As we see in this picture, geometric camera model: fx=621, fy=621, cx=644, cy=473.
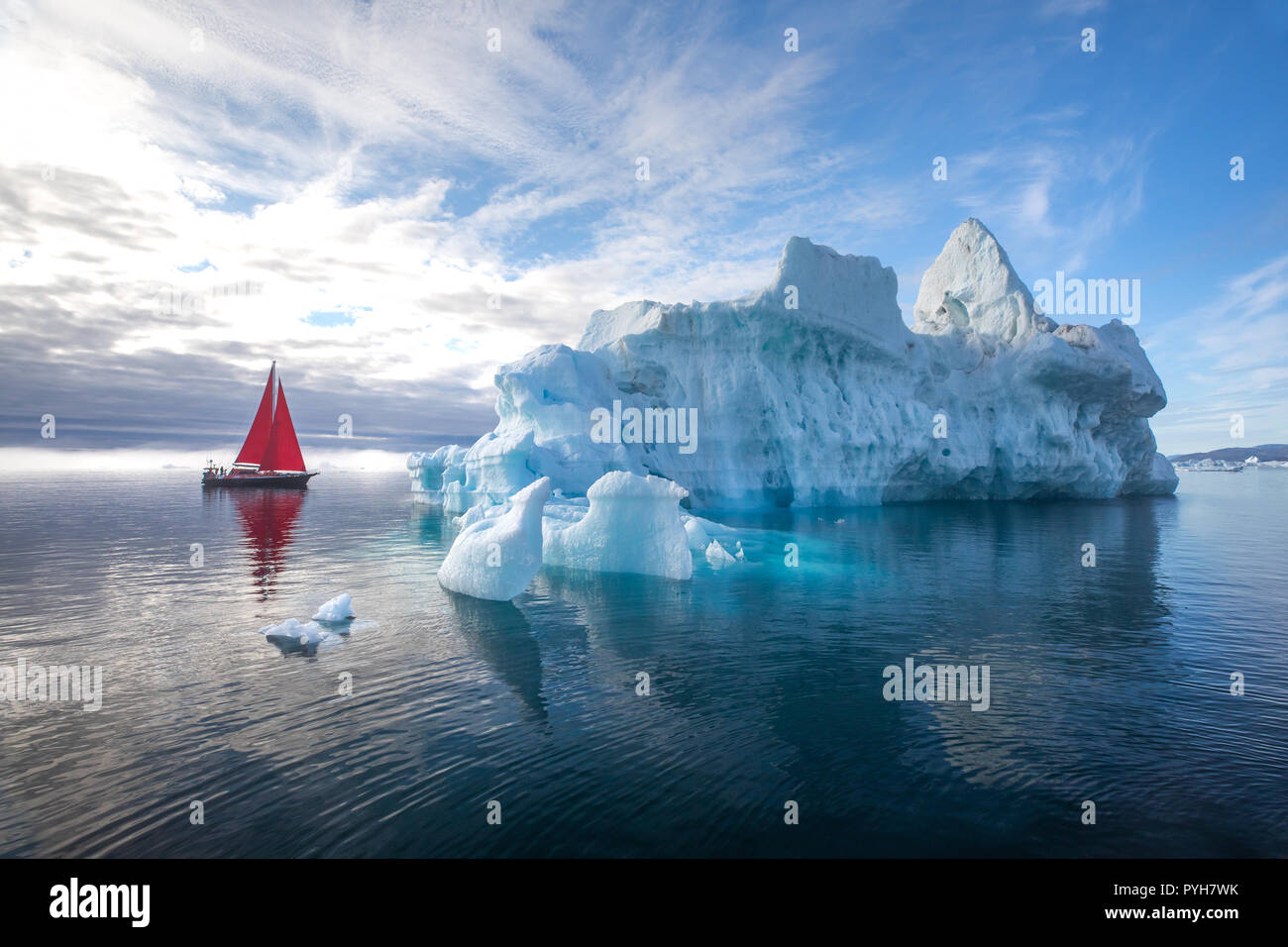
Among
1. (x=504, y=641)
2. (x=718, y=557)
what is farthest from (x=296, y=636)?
(x=718, y=557)

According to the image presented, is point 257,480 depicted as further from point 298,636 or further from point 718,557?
point 298,636

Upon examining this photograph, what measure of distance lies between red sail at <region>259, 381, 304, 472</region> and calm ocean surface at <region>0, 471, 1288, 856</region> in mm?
52388

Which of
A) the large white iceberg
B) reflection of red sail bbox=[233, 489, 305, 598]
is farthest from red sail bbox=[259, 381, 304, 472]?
the large white iceberg

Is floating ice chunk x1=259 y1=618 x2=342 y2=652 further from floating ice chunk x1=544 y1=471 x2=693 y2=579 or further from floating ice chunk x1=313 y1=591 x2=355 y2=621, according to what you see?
floating ice chunk x1=544 y1=471 x2=693 y2=579

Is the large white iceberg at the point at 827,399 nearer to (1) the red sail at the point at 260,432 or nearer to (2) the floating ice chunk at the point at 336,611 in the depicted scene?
(2) the floating ice chunk at the point at 336,611

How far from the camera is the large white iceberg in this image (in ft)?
107

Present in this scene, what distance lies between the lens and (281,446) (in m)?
66.2

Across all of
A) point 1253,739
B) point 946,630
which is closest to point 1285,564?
point 946,630

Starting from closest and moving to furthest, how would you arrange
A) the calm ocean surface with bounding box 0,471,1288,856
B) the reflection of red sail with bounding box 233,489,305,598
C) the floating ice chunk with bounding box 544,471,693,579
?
the calm ocean surface with bounding box 0,471,1288,856
the floating ice chunk with bounding box 544,471,693,579
the reflection of red sail with bounding box 233,489,305,598

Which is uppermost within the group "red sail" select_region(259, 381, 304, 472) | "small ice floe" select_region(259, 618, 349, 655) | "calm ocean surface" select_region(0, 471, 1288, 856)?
"red sail" select_region(259, 381, 304, 472)

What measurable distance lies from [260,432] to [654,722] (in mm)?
70718

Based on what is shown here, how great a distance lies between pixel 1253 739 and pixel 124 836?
12355 millimetres

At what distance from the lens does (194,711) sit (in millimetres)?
8344
